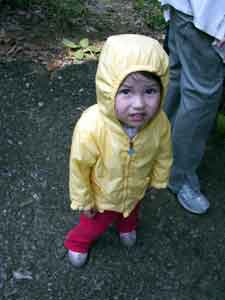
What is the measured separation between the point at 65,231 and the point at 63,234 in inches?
1.0

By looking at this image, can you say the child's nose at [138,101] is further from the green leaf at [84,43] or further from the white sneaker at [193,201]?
the green leaf at [84,43]

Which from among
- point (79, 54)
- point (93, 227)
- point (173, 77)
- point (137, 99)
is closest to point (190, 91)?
point (173, 77)

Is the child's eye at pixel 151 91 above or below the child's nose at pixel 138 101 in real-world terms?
above

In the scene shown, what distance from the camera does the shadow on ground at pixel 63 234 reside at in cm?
265

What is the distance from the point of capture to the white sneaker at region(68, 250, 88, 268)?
106 inches

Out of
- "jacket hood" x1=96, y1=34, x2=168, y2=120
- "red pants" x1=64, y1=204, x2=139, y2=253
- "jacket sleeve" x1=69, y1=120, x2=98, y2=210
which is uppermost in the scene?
"jacket hood" x1=96, y1=34, x2=168, y2=120

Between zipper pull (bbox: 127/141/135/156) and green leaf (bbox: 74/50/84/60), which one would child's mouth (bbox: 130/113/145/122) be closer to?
zipper pull (bbox: 127/141/135/156)

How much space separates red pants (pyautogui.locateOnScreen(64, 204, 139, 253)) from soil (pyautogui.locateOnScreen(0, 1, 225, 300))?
4.8 inches

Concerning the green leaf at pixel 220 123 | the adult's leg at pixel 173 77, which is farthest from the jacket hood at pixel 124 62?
the green leaf at pixel 220 123

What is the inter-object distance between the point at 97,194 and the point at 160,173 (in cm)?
34

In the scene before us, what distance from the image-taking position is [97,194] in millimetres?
2367

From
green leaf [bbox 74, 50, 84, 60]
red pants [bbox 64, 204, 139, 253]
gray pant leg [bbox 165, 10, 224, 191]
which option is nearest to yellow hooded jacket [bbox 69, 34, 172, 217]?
red pants [bbox 64, 204, 139, 253]

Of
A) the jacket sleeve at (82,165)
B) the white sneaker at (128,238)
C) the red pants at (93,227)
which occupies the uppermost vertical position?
the jacket sleeve at (82,165)

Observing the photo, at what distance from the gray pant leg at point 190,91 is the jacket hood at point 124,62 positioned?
0.56m
